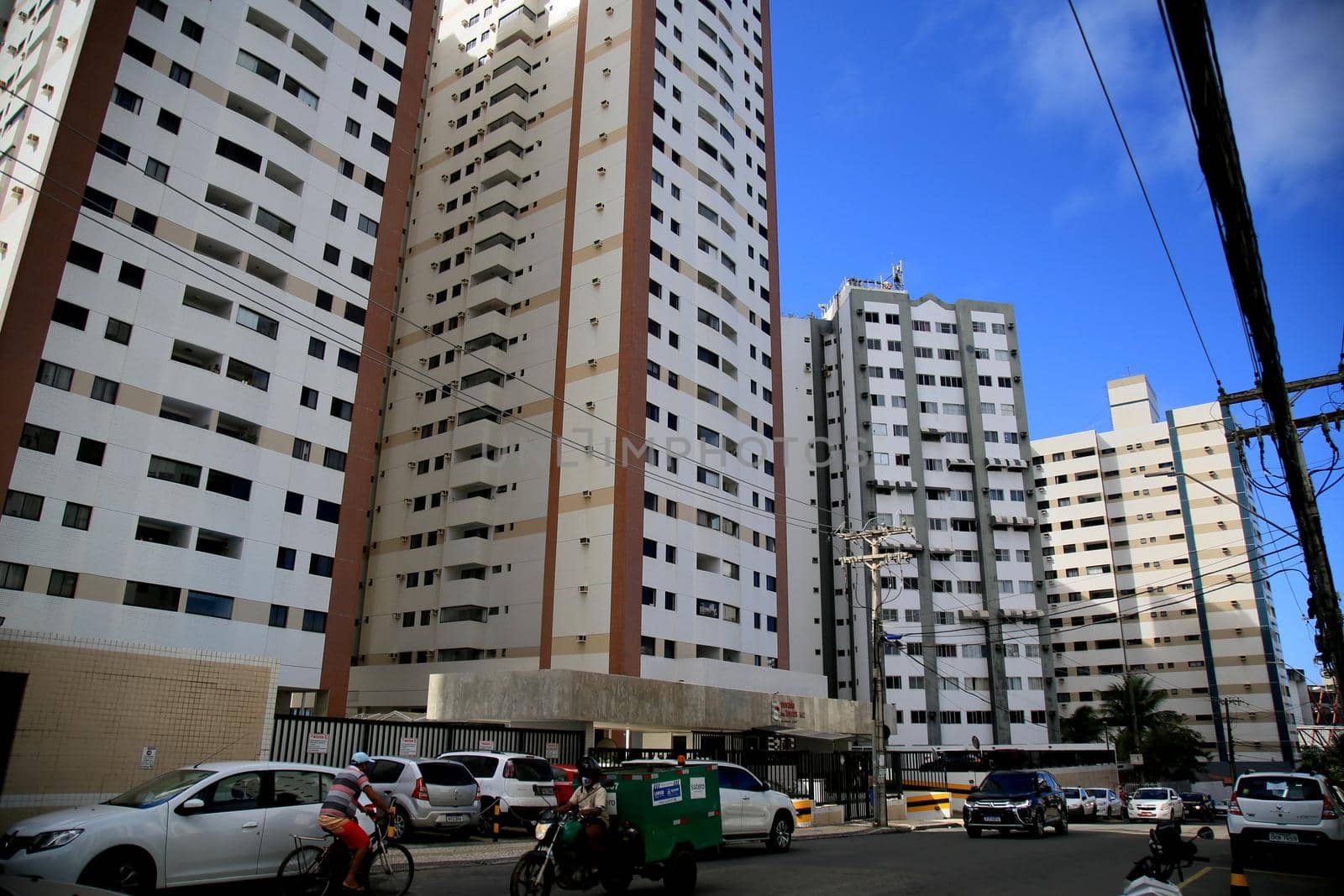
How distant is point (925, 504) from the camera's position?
277 ft

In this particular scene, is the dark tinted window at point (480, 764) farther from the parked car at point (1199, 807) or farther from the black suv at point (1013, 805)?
the parked car at point (1199, 807)

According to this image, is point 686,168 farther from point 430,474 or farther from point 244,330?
point 244,330

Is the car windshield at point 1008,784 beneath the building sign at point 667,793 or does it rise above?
beneath

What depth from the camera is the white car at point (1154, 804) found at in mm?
33938

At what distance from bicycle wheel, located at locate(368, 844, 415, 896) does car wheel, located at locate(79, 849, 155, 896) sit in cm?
239

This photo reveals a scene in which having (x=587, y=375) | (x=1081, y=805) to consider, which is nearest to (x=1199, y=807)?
(x=1081, y=805)

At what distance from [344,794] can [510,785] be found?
10049mm

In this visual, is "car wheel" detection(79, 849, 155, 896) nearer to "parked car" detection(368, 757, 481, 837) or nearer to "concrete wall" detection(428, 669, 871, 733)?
"parked car" detection(368, 757, 481, 837)

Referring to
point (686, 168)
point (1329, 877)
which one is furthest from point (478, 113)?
point (1329, 877)

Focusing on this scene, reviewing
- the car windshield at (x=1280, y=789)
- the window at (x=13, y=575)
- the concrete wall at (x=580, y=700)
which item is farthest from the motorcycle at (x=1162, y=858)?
the window at (x=13, y=575)

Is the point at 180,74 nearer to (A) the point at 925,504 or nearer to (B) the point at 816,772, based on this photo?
(B) the point at 816,772

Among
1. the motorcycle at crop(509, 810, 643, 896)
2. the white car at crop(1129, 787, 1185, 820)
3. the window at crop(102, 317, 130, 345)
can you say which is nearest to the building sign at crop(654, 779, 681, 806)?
the motorcycle at crop(509, 810, 643, 896)

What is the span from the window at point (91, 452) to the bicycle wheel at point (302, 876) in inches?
1185

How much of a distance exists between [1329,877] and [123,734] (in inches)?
872
